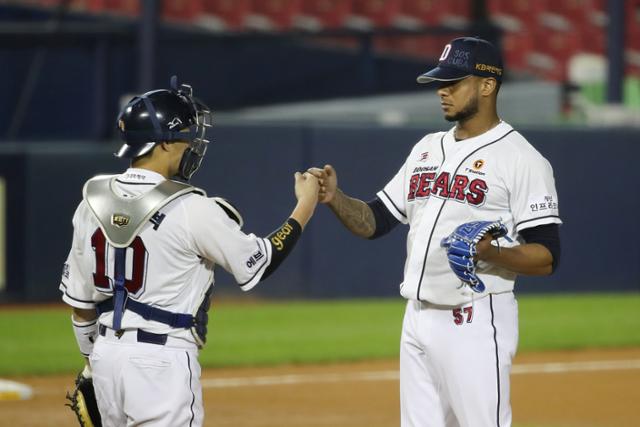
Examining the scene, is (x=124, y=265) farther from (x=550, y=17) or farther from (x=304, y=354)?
(x=550, y=17)

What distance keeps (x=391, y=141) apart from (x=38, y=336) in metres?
4.28

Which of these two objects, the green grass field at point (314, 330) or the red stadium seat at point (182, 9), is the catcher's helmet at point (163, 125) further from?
the red stadium seat at point (182, 9)

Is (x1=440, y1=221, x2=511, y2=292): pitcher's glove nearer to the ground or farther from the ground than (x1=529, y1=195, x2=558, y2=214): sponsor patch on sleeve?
nearer to the ground

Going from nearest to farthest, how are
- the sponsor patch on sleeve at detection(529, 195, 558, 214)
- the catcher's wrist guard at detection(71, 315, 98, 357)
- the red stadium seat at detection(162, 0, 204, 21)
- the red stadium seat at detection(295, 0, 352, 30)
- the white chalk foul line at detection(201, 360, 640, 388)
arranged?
the sponsor patch on sleeve at detection(529, 195, 558, 214) < the catcher's wrist guard at detection(71, 315, 98, 357) < the white chalk foul line at detection(201, 360, 640, 388) < the red stadium seat at detection(295, 0, 352, 30) < the red stadium seat at detection(162, 0, 204, 21)

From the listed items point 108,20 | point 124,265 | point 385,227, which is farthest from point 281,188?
point 124,265

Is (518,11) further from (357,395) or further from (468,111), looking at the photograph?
(468,111)

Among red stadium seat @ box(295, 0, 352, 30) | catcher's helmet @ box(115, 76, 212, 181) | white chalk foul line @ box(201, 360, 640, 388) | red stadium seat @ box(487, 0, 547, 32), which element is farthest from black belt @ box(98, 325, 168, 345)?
red stadium seat @ box(487, 0, 547, 32)

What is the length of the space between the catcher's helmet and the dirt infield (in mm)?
3537

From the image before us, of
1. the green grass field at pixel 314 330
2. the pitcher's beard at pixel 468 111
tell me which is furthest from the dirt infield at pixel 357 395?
the pitcher's beard at pixel 468 111

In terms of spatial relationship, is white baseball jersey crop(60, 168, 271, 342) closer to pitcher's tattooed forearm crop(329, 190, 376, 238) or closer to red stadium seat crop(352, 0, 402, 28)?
pitcher's tattooed forearm crop(329, 190, 376, 238)

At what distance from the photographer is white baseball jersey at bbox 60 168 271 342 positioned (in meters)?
3.76

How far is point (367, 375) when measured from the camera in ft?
29.7

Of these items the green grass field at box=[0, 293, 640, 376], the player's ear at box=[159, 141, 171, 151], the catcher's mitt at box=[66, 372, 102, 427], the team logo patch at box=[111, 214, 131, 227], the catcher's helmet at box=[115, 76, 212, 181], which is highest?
the catcher's helmet at box=[115, 76, 212, 181]

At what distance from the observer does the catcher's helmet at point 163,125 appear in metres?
3.86
